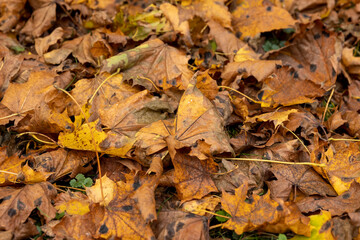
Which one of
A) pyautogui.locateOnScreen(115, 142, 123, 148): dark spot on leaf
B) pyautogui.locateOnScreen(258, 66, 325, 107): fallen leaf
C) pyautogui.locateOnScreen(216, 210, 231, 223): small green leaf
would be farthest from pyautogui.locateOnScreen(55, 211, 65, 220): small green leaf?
pyautogui.locateOnScreen(258, 66, 325, 107): fallen leaf

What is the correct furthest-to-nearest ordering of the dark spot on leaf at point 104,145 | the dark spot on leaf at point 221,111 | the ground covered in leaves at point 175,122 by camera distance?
the dark spot on leaf at point 221,111, the dark spot on leaf at point 104,145, the ground covered in leaves at point 175,122

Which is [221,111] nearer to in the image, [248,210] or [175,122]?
[175,122]

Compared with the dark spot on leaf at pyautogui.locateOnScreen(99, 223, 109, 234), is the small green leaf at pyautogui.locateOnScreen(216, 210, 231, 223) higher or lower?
lower

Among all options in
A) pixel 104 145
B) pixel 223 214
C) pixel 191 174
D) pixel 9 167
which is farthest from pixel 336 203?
pixel 9 167

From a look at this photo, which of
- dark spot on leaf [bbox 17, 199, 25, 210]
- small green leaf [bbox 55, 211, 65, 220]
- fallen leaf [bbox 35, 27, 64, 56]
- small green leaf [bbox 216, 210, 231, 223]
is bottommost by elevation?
small green leaf [bbox 55, 211, 65, 220]

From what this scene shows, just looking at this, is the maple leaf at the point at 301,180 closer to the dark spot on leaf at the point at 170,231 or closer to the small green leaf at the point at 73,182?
the dark spot on leaf at the point at 170,231

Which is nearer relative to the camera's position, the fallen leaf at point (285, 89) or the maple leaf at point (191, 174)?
the maple leaf at point (191, 174)

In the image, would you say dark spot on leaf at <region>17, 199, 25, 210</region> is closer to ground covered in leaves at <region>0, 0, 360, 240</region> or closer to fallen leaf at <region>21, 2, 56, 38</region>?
ground covered in leaves at <region>0, 0, 360, 240</region>

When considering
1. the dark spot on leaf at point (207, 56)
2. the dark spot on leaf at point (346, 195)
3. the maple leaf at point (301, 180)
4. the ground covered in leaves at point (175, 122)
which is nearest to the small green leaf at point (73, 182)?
the ground covered in leaves at point (175, 122)
